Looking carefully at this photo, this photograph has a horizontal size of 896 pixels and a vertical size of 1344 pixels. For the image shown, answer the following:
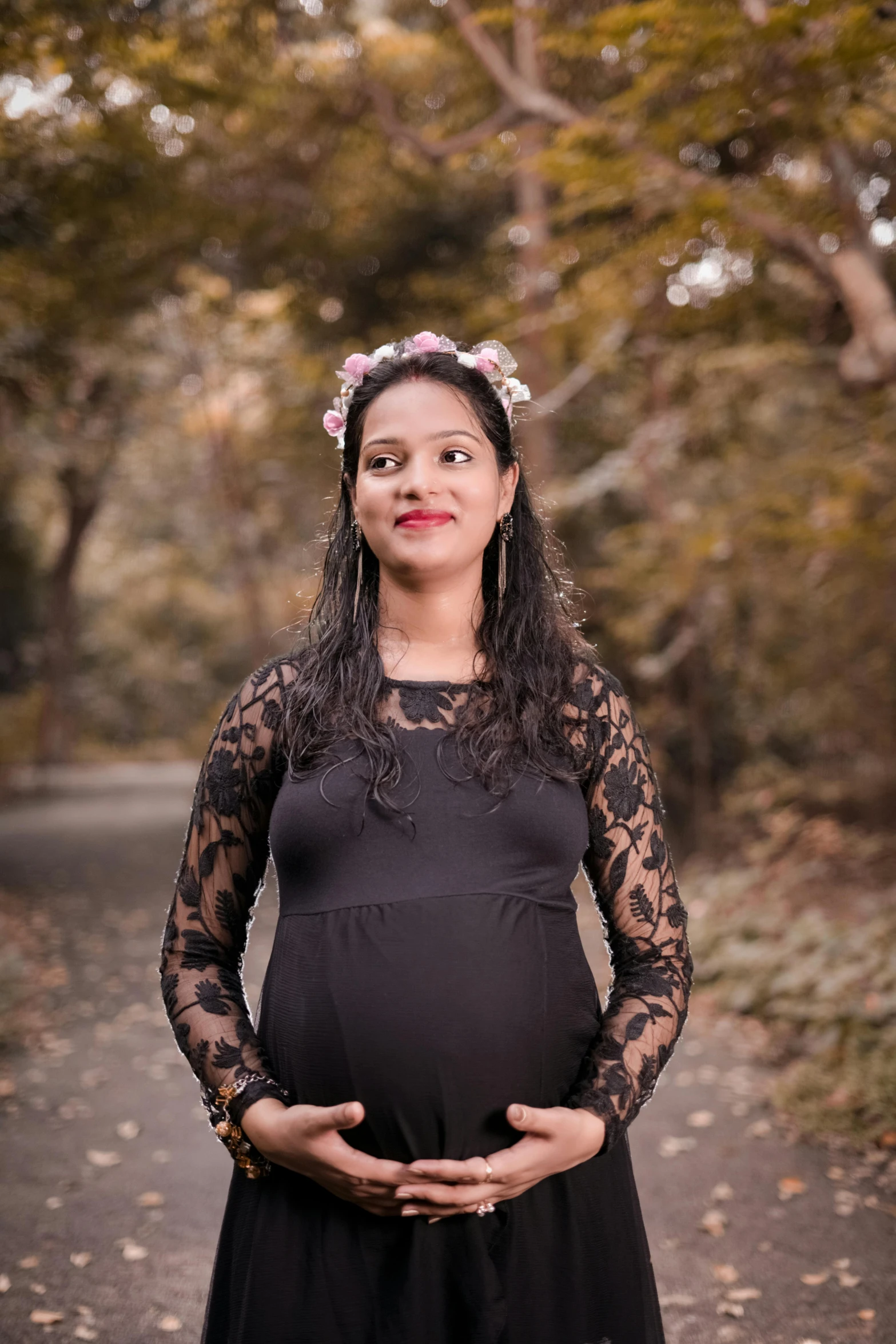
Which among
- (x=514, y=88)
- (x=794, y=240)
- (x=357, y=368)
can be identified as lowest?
(x=357, y=368)

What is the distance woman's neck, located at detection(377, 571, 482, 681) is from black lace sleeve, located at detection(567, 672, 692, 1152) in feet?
0.82

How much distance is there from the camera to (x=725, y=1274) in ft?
13.0

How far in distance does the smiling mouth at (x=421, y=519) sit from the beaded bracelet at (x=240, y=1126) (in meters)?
1.00

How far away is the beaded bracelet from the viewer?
192 centimetres

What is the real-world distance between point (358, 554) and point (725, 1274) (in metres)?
3.06

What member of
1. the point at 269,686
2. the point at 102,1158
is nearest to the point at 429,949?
the point at 269,686

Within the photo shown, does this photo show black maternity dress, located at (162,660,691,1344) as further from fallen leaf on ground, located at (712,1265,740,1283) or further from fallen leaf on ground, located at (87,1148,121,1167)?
fallen leaf on ground, located at (87,1148,121,1167)

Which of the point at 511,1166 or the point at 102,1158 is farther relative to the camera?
the point at 102,1158

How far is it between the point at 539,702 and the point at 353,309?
36.4 feet

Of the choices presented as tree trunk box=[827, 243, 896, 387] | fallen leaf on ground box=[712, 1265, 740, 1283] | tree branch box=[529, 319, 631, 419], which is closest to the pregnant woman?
fallen leaf on ground box=[712, 1265, 740, 1283]

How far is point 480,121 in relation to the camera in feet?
35.1

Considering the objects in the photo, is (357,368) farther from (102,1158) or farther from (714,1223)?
(102,1158)

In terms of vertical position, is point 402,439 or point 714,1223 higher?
point 402,439

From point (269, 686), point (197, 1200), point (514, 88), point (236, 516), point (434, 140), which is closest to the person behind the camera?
point (269, 686)
